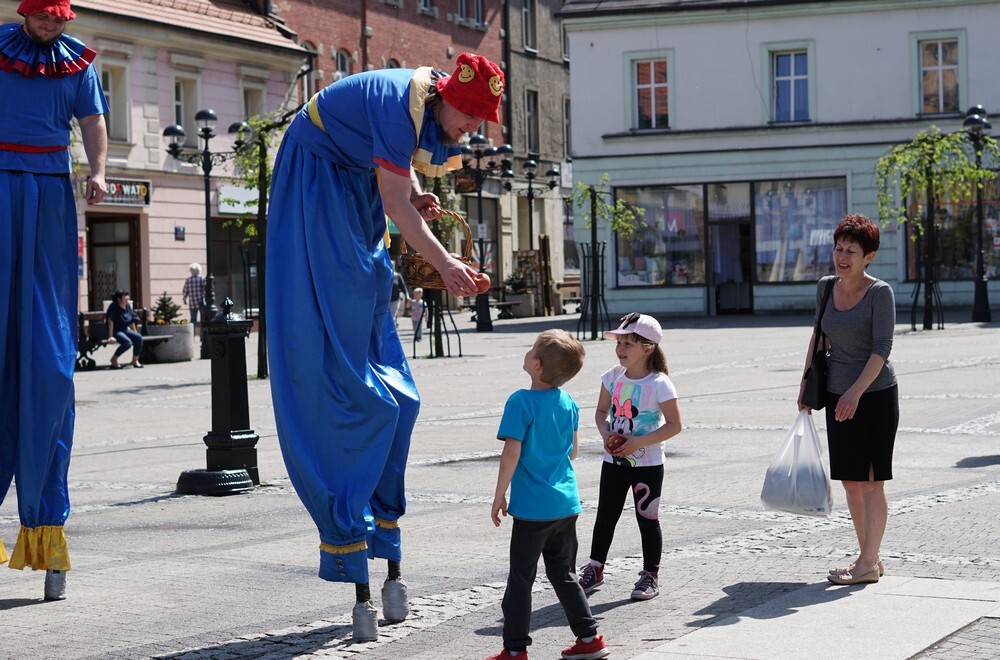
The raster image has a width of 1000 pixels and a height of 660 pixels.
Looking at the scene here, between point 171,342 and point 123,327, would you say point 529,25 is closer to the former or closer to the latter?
point 171,342

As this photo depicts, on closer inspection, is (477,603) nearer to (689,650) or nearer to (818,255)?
(689,650)

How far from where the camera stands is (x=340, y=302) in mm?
5113

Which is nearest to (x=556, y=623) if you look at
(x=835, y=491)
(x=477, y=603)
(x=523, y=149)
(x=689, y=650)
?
(x=477, y=603)

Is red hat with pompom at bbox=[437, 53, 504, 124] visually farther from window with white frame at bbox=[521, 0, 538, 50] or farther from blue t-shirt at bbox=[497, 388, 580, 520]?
window with white frame at bbox=[521, 0, 538, 50]

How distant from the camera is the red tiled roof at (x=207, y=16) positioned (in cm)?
3459

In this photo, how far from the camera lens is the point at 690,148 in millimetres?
38219

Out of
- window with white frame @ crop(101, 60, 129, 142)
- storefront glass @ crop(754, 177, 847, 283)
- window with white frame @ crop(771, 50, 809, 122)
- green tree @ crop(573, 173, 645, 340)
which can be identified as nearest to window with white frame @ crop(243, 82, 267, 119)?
window with white frame @ crop(101, 60, 129, 142)

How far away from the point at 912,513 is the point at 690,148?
31.2 m

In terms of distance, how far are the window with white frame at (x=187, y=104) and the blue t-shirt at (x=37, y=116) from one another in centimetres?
3145

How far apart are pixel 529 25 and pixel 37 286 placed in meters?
51.3

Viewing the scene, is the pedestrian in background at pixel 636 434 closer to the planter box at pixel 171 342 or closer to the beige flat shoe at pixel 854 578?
the beige flat shoe at pixel 854 578

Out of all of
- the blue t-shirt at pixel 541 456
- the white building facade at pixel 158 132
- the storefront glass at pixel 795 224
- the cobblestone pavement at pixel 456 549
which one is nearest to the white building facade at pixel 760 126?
the storefront glass at pixel 795 224

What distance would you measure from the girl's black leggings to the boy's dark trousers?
1114 mm

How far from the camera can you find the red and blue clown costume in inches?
199
